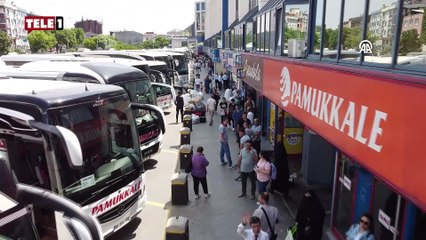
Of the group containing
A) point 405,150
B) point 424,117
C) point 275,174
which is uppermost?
point 424,117

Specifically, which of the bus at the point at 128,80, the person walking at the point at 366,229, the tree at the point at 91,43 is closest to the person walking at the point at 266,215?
the person walking at the point at 366,229

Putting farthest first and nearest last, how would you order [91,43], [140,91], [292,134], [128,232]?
[91,43] < [140,91] < [292,134] < [128,232]

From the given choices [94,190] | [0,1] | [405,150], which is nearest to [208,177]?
[94,190]

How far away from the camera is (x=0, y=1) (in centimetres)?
9812

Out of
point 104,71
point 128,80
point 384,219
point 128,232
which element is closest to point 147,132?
point 128,80

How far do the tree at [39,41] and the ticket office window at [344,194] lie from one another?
266ft

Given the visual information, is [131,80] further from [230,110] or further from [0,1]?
[0,1]

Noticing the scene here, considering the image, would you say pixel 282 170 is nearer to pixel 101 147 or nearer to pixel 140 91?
pixel 101 147

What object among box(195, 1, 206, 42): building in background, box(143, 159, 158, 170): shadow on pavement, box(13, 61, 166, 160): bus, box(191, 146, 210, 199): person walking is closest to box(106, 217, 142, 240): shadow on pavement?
box(191, 146, 210, 199): person walking

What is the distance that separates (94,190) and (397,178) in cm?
521

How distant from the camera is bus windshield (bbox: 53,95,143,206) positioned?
6477 mm

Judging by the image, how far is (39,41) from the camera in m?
76.2

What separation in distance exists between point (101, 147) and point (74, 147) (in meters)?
1.72

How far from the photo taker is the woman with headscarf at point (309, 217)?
264 inches
